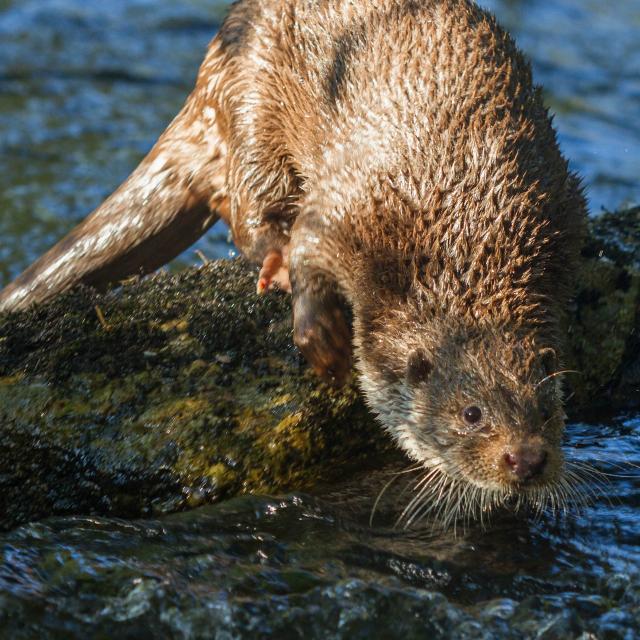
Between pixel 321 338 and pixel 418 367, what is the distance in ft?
0.95

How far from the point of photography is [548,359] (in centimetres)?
329

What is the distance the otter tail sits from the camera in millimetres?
4176

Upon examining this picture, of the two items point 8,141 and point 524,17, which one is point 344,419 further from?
point 524,17

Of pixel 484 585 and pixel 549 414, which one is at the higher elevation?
pixel 549 414

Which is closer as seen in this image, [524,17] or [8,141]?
[8,141]

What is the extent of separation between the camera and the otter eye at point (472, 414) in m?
3.15

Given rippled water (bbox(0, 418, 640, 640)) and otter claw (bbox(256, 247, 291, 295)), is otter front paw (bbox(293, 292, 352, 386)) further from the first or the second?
rippled water (bbox(0, 418, 640, 640))

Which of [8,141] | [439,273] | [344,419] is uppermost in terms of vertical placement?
[8,141]

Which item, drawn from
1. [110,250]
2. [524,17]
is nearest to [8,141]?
[110,250]

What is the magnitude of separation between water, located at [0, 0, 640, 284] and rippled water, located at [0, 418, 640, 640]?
10.5 feet

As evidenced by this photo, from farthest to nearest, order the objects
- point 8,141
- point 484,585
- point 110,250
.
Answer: point 8,141 < point 110,250 < point 484,585

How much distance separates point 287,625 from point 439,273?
3.52 feet

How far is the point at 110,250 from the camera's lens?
4.22 m

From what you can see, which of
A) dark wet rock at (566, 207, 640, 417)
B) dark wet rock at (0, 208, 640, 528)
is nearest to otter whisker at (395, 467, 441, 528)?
dark wet rock at (0, 208, 640, 528)
